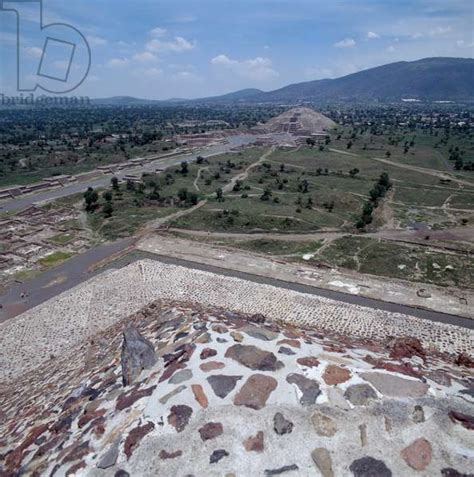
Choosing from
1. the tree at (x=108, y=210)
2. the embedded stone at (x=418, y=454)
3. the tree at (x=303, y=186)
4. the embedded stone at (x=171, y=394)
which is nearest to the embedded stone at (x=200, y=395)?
the embedded stone at (x=171, y=394)

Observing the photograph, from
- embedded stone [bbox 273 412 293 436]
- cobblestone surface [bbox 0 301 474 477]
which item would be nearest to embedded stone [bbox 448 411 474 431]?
cobblestone surface [bbox 0 301 474 477]

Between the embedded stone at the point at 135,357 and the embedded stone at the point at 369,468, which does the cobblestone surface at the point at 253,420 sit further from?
the embedded stone at the point at 135,357

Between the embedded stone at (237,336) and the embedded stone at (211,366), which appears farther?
the embedded stone at (237,336)

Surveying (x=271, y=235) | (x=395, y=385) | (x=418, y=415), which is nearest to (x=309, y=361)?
(x=395, y=385)

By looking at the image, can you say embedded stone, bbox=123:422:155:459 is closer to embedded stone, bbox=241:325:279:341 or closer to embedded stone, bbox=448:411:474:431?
embedded stone, bbox=241:325:279:341

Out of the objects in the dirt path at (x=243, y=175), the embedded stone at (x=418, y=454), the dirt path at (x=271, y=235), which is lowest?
the dirt path at (x=271, y=235)
